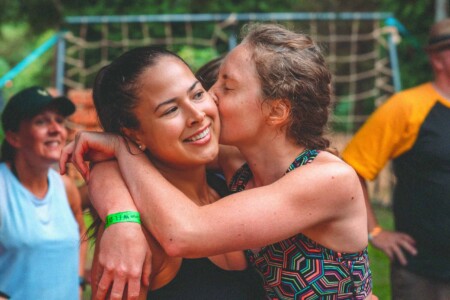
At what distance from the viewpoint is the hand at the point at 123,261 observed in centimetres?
181

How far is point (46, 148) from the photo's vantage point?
12.1 feet

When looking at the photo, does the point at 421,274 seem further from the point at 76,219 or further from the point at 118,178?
the point at 118,178

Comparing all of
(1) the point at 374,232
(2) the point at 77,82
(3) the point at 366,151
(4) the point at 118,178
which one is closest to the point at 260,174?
(4) the point at 118,178

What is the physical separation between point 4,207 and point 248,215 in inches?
77.9

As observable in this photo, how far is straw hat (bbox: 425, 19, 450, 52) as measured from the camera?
385 cm

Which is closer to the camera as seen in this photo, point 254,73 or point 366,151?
point 254,73

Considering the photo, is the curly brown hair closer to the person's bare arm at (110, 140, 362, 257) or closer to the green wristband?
the person's bare arm at (110, 140, 362, 257)

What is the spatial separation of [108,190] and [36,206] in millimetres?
1738

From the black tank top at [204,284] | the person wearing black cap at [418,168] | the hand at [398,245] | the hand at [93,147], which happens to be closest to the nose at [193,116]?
the hand at [93,147]

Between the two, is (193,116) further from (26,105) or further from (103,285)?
(26,105)

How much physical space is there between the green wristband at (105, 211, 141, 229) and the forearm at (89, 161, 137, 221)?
0.05 ft

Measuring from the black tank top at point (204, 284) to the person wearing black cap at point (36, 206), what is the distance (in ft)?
5.47

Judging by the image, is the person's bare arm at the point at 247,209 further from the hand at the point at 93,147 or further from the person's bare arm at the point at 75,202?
the person's bare arm at the point at 75,202

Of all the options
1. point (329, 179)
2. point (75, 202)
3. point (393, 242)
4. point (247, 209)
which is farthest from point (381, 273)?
point (247, 209)
